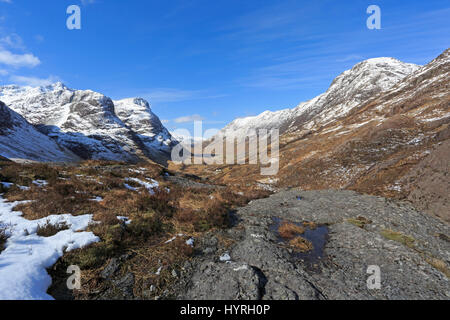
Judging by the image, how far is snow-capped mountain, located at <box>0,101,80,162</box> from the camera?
64.4 m

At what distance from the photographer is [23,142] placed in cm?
7469

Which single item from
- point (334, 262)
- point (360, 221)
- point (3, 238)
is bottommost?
point (334, 262)

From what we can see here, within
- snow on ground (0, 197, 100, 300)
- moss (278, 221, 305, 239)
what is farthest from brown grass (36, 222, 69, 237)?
moss (278, 221, 305, 239)

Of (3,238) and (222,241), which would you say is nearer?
(3,238)

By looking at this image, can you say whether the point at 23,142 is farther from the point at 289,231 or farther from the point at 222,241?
the point at 289,231

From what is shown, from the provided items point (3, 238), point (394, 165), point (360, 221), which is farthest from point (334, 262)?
point (394, 165)

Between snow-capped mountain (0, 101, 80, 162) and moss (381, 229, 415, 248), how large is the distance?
3408 inches

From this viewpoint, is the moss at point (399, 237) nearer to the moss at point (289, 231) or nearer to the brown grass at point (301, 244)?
the moss at point (289, 231)

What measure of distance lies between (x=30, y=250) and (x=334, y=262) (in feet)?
31.5

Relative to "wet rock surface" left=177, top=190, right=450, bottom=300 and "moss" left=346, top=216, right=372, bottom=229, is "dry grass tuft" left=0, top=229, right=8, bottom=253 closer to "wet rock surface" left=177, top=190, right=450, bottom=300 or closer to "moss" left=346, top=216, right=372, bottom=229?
"wet rock surface" left=177, top=190, right=450, bottom=300

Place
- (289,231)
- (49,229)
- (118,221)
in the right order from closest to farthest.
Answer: (49,229)
(118,221)
(289,231)
